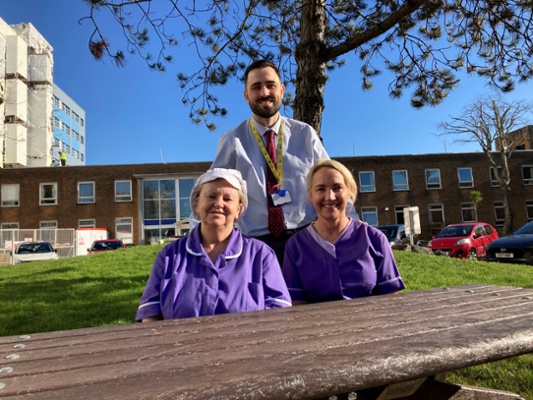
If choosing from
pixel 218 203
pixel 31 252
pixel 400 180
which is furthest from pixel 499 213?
pixel 218 203

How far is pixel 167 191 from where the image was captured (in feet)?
107

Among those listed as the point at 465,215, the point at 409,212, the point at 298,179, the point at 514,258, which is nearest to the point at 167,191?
the point at 409,212

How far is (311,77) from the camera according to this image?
498 cm

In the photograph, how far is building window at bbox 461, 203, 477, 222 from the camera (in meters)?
33.7

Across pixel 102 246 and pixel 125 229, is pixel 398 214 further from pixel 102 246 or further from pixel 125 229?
pixel 102 246

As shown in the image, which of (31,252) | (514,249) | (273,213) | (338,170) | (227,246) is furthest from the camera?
(31,252)

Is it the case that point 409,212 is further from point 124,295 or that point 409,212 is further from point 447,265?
point 124,295

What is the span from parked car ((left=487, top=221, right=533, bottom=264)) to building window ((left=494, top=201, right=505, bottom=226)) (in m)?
24.3

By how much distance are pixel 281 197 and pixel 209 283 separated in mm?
908

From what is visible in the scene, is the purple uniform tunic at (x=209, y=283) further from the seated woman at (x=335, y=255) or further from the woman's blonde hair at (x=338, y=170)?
the woman's blonde hair at (x=338, y=170)

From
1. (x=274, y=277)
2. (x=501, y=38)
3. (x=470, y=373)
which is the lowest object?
(x=470, y=373)

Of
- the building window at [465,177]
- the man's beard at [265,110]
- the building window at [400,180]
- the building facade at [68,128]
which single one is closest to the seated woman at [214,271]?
the man's beard at [265,110]

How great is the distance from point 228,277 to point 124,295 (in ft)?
17.2

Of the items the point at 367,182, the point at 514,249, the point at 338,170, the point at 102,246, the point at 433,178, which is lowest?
the point at 514,249
